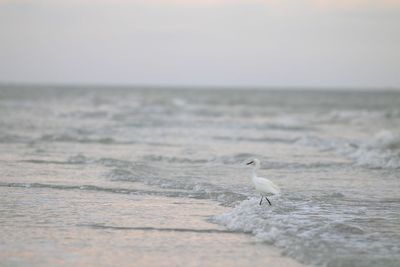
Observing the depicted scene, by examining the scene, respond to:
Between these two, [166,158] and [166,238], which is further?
[166,158]

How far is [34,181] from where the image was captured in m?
11.8

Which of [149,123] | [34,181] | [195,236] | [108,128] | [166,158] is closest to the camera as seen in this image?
[195,236]

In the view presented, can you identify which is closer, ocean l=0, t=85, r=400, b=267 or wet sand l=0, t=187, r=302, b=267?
wet sand l=0, t=187, r=302, b=267

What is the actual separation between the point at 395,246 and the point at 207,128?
848 inches

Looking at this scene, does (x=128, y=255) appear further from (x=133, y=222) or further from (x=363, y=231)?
(x=363, y=231)

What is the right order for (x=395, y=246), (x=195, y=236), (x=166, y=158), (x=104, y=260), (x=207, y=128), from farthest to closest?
(x=207, y=128), (x=166, y=158), (x=195, y=236), (x=395, y=246), (x=104, y=260)

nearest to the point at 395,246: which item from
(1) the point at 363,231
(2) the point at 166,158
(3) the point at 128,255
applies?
(1) the point at 363,231

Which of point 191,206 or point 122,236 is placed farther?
point 191,206

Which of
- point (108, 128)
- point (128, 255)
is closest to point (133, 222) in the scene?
point (128, 255)

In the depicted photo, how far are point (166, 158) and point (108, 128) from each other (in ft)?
35.4

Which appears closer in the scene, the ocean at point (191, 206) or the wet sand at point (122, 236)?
the wet sand at point (122, 236)

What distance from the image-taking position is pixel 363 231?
8.02m

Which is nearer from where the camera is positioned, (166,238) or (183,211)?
(166,238)

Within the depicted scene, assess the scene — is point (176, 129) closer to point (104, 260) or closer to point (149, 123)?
point (149, 123)
